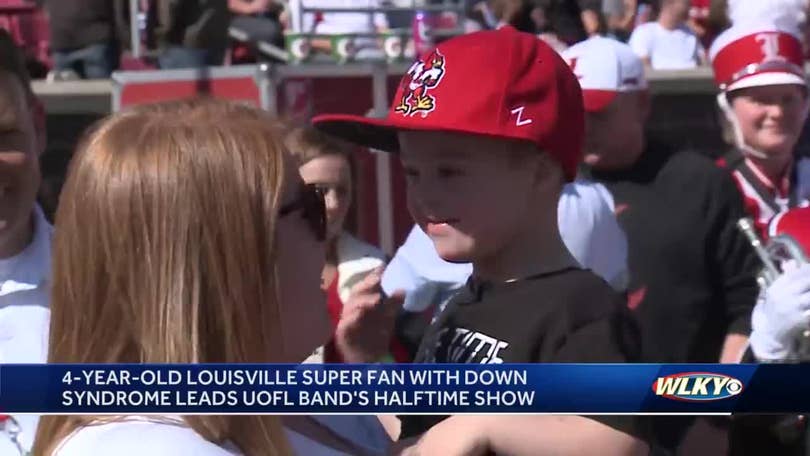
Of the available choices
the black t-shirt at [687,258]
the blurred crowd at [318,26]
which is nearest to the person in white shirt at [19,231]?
the black t-shirt at [687,258]

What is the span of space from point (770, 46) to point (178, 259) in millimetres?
2777

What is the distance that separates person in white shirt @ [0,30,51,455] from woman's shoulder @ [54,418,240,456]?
0.97m

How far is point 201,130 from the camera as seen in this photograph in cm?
167

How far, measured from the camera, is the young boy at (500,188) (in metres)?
2.05

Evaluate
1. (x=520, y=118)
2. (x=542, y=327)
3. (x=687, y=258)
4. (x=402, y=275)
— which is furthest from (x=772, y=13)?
(x=542, y=327)

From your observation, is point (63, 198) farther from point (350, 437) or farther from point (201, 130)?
point (350, 437)

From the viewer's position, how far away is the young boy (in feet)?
6.72

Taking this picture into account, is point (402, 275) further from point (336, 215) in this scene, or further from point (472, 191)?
point (472, 191)

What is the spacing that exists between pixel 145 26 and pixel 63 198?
28.5 ft

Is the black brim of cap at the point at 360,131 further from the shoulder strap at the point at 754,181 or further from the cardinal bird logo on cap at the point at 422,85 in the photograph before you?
the shoulder strap at the point at 754,181

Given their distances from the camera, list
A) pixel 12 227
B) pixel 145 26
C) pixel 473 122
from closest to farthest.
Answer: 1. pixel 473 122
2. pixel 12 227
3. pixel 145 26

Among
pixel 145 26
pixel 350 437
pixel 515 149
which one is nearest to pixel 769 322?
pixel 515 149

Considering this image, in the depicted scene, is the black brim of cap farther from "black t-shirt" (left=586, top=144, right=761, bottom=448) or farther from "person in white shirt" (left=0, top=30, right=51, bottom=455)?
"black t-shirt" (left=586, top=144, right=761, bottom=448)

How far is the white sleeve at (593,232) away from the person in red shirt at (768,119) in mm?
711
